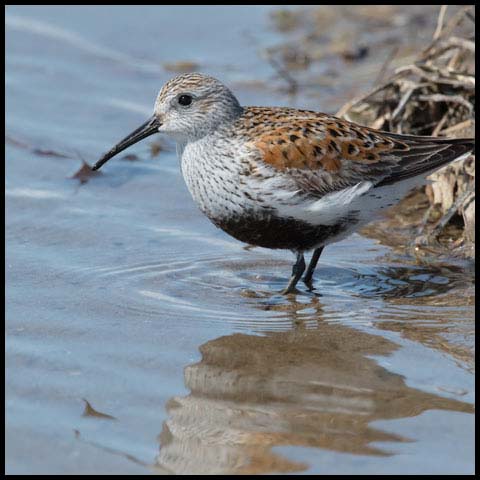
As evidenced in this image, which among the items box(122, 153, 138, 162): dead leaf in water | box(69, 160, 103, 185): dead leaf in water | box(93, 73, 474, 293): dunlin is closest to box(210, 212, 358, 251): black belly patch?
box(93, 73, 474, 293): dunlin

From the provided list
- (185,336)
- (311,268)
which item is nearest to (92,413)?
(185,336)

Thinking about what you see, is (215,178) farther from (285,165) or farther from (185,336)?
(185,336)

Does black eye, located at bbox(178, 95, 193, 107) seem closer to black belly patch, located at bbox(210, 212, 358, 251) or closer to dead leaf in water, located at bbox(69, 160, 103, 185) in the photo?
black belly patch, located at bbox(210, 212, 358, 251)

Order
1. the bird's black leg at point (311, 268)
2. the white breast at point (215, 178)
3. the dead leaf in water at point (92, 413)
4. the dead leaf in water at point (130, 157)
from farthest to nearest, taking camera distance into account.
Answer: the dead leaf in water at point (130, 157) < the bird's black leg at point (311, 268) < the white breast at point (215, 178) < the dead leaf in water at point (92, 413)

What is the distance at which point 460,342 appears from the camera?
564 centimetres

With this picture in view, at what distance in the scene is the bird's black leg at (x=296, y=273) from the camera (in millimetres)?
6500

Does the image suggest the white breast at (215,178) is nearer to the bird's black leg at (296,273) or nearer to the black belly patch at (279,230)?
the black belly patch at (279,230)

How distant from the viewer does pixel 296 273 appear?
6.55 m

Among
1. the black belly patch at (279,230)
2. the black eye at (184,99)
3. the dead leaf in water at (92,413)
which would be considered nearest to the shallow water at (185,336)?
the dead leaf in water at (92,413)

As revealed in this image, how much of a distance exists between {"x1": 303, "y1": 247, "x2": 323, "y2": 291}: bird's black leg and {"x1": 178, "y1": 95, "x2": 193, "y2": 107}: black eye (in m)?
1.14

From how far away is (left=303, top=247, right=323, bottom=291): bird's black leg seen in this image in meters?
6.63

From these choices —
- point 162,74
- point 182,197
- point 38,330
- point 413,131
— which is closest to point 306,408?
point 38,330

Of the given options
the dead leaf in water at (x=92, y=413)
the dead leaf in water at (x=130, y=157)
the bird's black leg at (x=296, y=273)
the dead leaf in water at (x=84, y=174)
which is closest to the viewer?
the dead leaf in water at (x=92, y=413)

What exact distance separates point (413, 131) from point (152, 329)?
323 cm
